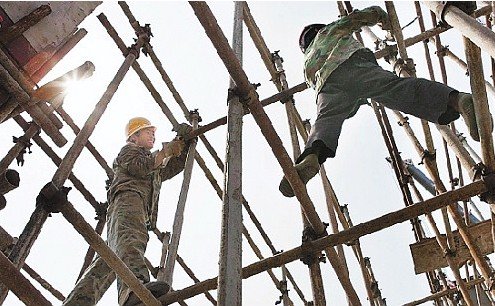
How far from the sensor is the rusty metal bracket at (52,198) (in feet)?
9.21

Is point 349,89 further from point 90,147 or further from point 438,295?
point 438,295

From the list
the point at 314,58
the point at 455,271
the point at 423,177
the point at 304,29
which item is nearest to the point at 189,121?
the point at 304,29

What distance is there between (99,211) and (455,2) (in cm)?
421

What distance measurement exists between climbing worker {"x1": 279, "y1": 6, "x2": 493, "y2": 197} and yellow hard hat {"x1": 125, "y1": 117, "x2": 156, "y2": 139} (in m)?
1.81

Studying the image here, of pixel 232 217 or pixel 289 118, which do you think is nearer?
pixel 232 217

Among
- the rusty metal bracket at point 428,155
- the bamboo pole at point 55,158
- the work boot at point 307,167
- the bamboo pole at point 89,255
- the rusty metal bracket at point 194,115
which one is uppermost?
the rusty metal bracket at point 194,115

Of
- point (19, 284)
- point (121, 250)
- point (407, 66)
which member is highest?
point (407, 66)

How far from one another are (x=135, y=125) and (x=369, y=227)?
3.10 m

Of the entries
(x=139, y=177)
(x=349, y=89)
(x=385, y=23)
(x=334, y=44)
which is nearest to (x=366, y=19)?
(x=385, y=23)

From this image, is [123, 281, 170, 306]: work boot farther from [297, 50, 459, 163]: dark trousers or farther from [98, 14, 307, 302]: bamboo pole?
[98, 14, 307, 302]: bamboo pole

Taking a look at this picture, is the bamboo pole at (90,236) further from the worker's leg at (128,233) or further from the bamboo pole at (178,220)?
the bamboo pole at (178,220)

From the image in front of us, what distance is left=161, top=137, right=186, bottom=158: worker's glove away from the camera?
4980mm

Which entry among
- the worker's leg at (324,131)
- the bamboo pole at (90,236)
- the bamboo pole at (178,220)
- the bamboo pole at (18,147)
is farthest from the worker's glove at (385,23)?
the bamboo pole at (18,147)

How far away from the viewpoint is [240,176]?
2.74 m
